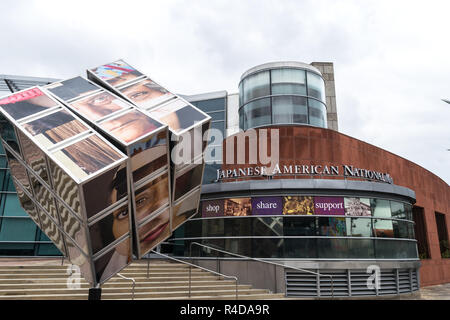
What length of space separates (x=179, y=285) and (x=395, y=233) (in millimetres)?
11217

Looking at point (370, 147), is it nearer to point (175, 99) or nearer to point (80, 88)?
point (175, 99)

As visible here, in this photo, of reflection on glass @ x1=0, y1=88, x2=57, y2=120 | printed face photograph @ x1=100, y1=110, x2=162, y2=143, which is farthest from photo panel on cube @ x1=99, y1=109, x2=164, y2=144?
reflection on glass @ x1=0, y1=88, x2=57, y2=120

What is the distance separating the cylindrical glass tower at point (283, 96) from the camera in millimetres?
21516

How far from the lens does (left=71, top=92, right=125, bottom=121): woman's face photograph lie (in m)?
8.88

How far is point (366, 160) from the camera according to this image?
1973cm

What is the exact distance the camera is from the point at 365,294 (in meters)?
15.5

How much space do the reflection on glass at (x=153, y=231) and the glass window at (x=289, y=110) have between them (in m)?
12.9

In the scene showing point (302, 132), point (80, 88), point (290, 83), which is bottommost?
point (80, 88)

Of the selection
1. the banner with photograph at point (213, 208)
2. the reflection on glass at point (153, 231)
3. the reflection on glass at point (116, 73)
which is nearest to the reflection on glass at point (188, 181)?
the reflection on glass at point (153, 231)

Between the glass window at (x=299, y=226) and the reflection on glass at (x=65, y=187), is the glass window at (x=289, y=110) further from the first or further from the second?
the reflection on glass at (x=65, y=187)

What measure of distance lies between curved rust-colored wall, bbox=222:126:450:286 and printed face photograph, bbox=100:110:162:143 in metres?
9.64

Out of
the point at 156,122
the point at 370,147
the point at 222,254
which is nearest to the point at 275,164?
the point at 222,254

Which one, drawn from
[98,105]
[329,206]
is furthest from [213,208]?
[98,105]
